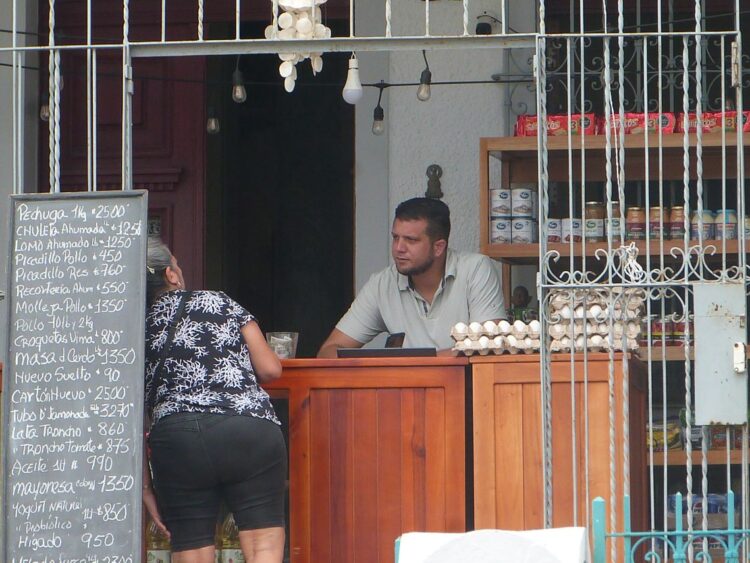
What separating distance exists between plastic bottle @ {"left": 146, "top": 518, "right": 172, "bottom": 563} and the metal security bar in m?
1.66

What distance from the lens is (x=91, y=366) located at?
5316 millimetres

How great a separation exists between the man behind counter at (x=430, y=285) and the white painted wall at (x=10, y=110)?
2428 mm

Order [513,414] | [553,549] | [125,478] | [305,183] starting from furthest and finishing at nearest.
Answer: [305,183], [513,414], [125,478], [553,549]

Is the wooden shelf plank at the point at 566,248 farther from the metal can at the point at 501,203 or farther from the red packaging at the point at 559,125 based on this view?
the red packaging at the point at 559,125

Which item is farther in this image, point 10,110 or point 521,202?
point 10,110

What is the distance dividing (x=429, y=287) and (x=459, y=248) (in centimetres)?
103

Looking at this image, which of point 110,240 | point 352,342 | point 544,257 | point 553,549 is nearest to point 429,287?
point 352,342

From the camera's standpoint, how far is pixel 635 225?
23.3 feet

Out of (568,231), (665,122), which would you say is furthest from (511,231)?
(665,122)

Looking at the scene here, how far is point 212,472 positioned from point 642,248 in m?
2.90

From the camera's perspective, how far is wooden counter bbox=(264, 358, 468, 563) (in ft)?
19.0

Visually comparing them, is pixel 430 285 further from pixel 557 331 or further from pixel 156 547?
pixel 156 547

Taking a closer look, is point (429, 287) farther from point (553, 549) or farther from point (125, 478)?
point (553, 549)

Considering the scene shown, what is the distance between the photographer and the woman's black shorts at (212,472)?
205 inches
